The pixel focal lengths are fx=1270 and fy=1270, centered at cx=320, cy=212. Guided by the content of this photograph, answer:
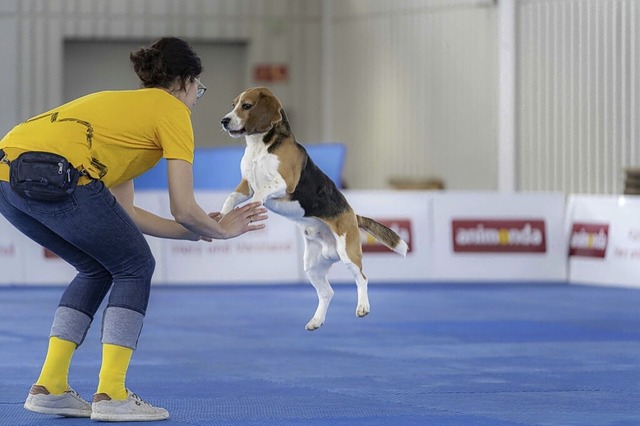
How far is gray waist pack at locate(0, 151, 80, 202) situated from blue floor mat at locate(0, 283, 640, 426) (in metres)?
1.17

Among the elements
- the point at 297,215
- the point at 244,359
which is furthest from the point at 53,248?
the point at 244,359

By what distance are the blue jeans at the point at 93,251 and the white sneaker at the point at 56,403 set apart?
270mm

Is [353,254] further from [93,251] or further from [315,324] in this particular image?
[93,251]

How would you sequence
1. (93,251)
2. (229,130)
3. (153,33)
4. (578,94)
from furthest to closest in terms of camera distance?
(153,33), (578,94), (93,251), (229,130)

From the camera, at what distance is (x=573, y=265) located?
15.3 m

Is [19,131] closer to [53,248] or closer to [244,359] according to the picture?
[53,248]

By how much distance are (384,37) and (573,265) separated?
27.5ft

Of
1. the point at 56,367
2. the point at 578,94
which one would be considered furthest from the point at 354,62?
the point at 56,367

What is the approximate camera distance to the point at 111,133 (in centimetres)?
521

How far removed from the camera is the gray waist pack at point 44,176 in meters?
5.08

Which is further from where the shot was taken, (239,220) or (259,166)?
(239,220)

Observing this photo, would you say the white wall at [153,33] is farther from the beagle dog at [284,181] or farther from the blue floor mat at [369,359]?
the beagle dog at [284,181]

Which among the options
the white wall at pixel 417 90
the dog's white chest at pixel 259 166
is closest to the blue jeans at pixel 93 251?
the dog's white chest at pixel 259 166

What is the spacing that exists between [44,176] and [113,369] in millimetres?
952
